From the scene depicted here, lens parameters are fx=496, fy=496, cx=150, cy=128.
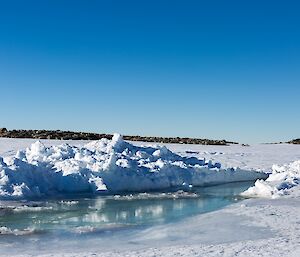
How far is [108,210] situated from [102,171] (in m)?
3.92

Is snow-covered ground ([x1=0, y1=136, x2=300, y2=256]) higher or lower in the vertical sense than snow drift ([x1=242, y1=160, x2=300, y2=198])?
lower

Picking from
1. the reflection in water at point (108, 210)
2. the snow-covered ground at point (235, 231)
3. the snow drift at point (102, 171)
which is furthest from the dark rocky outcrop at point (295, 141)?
the reflection in water at point (108, 210)

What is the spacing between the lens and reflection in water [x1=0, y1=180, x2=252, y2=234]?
10279 mm

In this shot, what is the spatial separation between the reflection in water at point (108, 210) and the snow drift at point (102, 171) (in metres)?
1.19

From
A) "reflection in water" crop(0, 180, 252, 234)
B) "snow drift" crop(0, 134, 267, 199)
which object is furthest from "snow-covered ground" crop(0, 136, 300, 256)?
"reflection in water" crop(0, 180, 252, 234)

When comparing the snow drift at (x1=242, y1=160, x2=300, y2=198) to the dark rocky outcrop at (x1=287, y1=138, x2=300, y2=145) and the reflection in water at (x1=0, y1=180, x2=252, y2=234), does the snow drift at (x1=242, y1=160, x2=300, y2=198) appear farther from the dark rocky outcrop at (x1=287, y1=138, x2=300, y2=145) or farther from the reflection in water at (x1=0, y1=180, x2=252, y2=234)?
the dark rocky outcrop at (x1=287, y1=138, x2=300, y2=145)

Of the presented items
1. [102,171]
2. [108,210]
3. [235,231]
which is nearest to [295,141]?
[102,171]

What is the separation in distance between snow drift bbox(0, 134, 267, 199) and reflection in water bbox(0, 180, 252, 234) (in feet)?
3.89

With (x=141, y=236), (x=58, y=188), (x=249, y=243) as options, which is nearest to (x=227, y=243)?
(x=249, y=243)

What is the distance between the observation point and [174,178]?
1714cm

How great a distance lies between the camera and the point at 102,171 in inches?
625

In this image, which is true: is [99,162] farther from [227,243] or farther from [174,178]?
[227,243]

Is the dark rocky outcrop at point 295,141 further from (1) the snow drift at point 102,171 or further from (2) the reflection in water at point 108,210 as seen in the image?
(2) the reflection in water at point 108,210

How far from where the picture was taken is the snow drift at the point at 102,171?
14.3 meters
